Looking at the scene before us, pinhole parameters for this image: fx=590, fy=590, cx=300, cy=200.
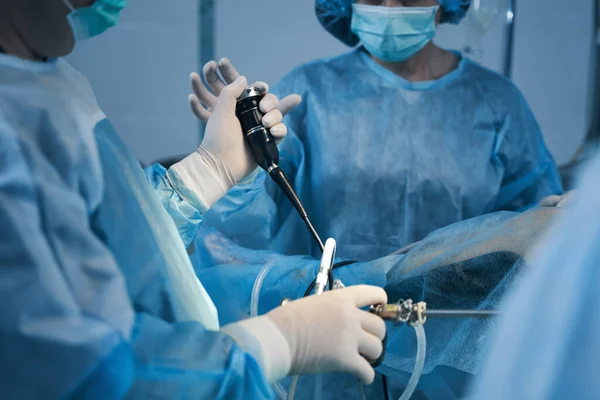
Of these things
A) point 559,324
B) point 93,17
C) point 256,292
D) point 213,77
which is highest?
point 93,17

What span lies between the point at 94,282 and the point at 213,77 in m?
0.65

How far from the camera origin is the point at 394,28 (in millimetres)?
1314

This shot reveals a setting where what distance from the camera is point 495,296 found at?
2.90 feet

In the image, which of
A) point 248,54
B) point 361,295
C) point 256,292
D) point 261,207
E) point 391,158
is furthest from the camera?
point 248,54

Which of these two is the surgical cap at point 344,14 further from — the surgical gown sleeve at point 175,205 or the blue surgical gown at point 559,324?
the blue surgical gown at point 559,324

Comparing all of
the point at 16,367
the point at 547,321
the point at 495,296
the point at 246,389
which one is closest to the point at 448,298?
the point at 495,296

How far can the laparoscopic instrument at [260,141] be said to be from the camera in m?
0.91

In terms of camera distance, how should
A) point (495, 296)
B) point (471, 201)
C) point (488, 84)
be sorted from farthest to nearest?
1. point (488, 84)
2. point (471, 201)
3. point (495, 296)

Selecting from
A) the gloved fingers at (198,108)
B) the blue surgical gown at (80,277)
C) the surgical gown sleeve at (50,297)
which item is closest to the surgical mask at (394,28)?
the gloved fingers at (198,108)

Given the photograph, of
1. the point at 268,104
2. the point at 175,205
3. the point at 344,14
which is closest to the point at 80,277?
the point at 175,205

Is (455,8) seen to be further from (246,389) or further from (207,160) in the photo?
(246,389)

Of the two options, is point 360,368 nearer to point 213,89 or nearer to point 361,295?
point 361,295

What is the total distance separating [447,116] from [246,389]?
0.98 meters

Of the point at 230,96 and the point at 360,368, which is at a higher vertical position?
the point at 230,96
